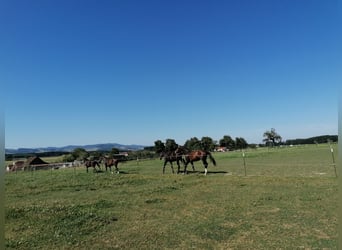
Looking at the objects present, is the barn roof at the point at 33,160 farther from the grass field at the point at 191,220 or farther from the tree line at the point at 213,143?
the grass field at the point at 191,220

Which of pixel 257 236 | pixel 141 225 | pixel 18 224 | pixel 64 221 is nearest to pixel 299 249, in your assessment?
pixel 257 236

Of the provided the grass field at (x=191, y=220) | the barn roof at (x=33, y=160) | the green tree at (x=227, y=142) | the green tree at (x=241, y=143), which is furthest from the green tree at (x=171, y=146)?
the green tree at (x=241, y=143)

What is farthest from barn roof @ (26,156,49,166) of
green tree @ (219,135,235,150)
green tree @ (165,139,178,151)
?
green tree @ (219,135,235,150)

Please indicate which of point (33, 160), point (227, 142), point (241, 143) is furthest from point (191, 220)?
point (241, 143)

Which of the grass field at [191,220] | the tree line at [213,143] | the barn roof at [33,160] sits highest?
the tree line at [213,143]

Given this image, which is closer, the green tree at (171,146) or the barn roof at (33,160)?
the green tree at (171,146)

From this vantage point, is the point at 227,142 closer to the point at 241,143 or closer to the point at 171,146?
the point at 241,143

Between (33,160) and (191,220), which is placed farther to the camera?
(33,160)

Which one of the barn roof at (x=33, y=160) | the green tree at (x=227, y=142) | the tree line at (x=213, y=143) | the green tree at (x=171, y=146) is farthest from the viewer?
the green tree at (x=227, y=142)

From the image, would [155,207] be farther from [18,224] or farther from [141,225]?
[18,224]

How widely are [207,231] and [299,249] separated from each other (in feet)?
6.28

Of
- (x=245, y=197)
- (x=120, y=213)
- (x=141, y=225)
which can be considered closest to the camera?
(x=141, y=225)

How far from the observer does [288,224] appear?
7094 millimetres

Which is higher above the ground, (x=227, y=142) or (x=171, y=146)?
(x=227, y=142)
